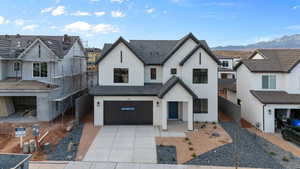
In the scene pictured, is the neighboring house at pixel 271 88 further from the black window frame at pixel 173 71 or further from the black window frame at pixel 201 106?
the black window frame at pixel 173 71

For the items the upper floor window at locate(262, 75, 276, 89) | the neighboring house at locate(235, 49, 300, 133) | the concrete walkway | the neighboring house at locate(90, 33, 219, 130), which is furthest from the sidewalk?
the upper floor window at locate(262, 75, 276, 89)

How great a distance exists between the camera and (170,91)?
17.1 metres

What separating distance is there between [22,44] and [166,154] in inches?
812

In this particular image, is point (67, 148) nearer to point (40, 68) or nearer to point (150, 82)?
point (150, 82)

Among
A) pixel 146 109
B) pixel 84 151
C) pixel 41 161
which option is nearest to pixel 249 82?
pixel 146 109

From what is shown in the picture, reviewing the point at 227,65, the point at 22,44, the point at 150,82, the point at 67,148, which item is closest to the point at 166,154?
the point at 67,148

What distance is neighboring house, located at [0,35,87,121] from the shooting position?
62.5ft

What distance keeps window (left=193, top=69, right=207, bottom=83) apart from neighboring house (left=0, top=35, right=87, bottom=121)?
12.4 m

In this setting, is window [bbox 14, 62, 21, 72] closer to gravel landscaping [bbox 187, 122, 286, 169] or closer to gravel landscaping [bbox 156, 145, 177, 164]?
gravel landscaping [bbox 156, 145, 177, 164]

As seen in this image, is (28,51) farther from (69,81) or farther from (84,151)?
(84,151)

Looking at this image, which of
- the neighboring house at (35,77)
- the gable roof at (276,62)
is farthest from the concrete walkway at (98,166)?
the gable roof at (276,62)

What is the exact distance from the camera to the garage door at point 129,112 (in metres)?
18.6

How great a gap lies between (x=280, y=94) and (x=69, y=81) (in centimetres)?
2166

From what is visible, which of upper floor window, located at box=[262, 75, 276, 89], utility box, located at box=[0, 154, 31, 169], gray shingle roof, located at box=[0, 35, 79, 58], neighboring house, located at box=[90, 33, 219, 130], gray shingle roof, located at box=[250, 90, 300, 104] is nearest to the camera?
utility box, located at box=[0, 154, 31, 169]
